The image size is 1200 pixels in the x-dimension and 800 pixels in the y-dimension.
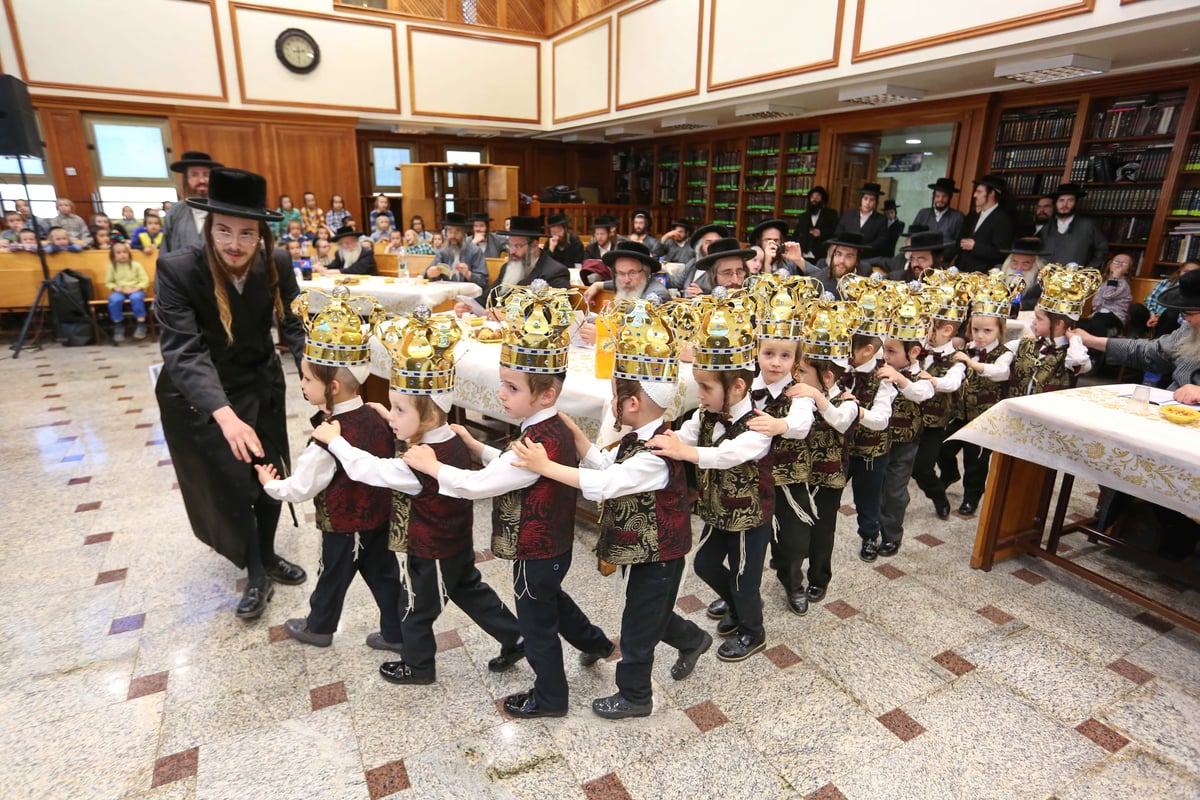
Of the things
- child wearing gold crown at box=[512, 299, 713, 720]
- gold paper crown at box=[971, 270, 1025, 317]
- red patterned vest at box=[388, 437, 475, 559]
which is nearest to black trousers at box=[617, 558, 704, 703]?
child wearing gold crown at box=[512, 299, 713, 720]

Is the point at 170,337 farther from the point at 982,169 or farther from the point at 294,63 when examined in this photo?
the point at 294,63

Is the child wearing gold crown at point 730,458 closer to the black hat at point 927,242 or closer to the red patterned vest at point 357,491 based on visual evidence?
the red patterned vest at point 357,491

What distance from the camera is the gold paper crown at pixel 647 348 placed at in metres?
1.70

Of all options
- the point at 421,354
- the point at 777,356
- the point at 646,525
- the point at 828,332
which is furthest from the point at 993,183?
the point at 421,354

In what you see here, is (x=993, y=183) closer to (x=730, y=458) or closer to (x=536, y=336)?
(x=730, y=458)

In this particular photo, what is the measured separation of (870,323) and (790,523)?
89 cm

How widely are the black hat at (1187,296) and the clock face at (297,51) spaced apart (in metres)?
11.3

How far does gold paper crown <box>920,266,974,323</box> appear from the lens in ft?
9.81

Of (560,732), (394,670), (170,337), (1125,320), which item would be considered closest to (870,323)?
(560,732)

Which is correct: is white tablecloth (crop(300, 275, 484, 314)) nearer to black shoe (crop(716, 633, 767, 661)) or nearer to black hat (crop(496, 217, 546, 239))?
black hat (crop(496, 217, 546, 239))

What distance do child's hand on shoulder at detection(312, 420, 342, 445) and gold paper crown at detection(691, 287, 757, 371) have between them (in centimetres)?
107

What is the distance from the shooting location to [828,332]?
2.29 m

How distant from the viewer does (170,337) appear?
2.17 metres

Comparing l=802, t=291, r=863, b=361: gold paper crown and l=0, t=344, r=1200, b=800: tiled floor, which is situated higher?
l=802, t=291, r=863, b=361: gold paper crown
